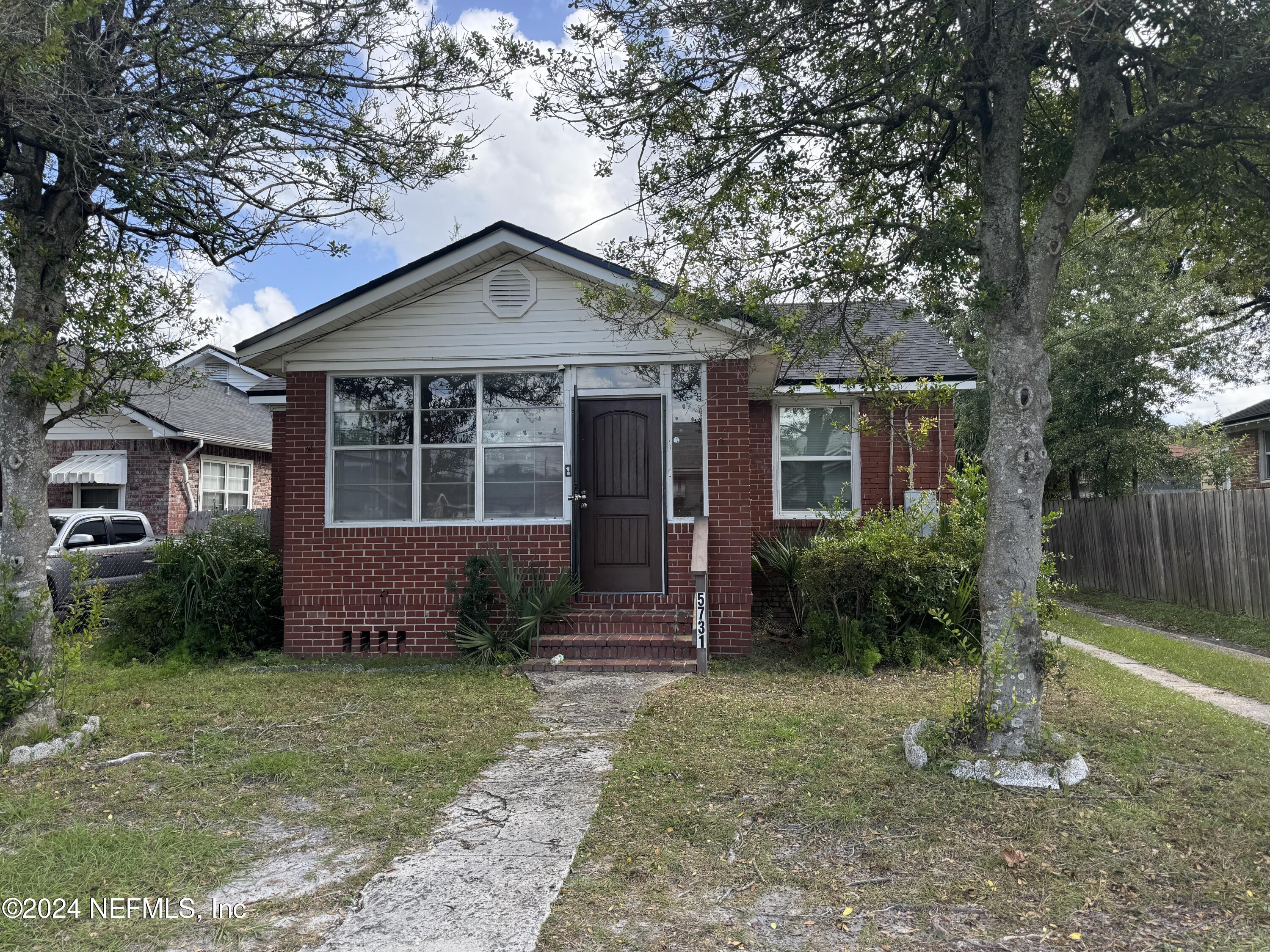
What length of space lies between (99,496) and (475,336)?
12.1 metres

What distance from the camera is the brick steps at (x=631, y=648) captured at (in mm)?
8305

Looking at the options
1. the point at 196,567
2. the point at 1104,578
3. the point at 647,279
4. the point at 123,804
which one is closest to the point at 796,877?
the point at 123,804

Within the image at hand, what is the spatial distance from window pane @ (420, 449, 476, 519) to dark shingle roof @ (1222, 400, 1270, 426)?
21.1 metres

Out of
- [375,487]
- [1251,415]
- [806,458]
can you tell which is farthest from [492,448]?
[1251,415]

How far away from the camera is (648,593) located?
9.05 m

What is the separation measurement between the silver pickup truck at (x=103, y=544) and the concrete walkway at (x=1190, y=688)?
11373mm

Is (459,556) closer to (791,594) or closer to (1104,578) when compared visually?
(791,594)

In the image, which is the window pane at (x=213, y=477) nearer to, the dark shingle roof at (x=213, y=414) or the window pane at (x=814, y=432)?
the dark shingle roof at (x=213, y=414)

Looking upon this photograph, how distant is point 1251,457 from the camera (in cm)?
2208

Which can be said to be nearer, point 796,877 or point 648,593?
point 796,877

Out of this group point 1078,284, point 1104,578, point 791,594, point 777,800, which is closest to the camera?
point 777,800

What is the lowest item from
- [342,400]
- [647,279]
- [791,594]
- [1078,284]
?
[791,594]

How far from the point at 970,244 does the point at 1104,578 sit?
12774 mm

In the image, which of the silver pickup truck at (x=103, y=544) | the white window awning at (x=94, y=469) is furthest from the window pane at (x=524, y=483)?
the white window awning at (x=94, y=469)
